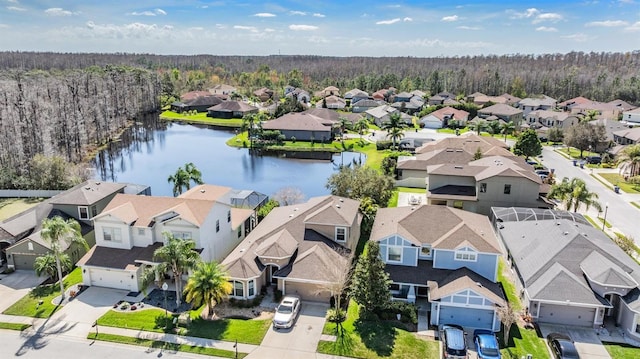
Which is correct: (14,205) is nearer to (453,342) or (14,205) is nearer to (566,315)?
(453,342)

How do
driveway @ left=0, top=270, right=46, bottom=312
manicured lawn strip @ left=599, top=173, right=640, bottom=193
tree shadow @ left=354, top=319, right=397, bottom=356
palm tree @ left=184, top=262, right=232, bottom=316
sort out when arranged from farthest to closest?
manicured lawn strip @ left=599, top=173, right=640, bottom=193, driveway @ left=0, top=270, right=46, bottom=312, palm tree @ left=184, top=262, right=232, bottom=316, tree shadow @ left=354, top=319, right=397, bottom=356

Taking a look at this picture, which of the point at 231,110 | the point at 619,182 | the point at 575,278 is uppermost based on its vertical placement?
the point at 231,110

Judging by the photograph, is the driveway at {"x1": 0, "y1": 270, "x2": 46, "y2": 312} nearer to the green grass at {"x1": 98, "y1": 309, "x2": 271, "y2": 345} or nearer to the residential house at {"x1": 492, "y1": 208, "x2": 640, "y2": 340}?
the green grass at {"x1": 98, "y1": 309, "x2": 271, "y2": 345}

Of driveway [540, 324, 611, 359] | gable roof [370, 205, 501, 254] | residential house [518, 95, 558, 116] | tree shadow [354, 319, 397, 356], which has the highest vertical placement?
residential house [518, 95, 558, 116]

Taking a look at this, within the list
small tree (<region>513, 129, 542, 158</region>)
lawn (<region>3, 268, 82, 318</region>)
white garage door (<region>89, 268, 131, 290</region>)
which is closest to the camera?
lawn (<region>3, 268, 82, 318</region>)

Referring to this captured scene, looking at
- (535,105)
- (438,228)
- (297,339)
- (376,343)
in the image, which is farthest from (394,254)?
(535,105)

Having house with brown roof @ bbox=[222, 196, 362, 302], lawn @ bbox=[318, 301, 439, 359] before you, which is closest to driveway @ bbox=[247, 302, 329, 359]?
lawn @ bbox=[318, 301, 439, 359]

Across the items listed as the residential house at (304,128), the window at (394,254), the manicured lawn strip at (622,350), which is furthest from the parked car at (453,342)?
the residential house at (304,128)
